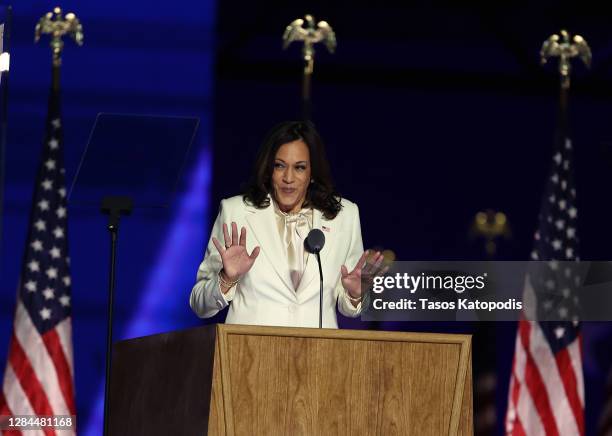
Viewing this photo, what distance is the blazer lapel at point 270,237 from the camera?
3297 mm

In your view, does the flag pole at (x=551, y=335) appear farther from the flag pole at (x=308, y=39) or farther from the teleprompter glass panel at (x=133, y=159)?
the teleprompter glass panel at (x=133, y=159)

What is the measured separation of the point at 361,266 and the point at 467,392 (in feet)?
1.60

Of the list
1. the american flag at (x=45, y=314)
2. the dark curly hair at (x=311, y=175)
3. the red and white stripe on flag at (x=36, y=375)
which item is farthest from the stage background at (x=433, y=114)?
the dark curly hair at (x=311, y=175)

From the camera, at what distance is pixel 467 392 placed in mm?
2688

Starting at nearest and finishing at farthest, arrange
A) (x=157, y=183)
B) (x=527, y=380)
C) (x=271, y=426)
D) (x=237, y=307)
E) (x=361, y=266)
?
(x=271, y=426) < (x=361, y=266) < (x=237, y=307) < (x=157, y=183) < (x=527, y=380)

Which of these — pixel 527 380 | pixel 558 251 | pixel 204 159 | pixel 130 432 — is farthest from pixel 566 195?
pixel 130 432

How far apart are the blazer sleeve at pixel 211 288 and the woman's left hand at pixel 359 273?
1.05ft

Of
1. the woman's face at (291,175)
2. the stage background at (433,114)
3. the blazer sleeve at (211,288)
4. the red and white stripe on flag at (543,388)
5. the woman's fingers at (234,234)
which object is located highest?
the stage background at (433,114)

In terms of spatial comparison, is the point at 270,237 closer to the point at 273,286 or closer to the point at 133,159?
the point at 273,286

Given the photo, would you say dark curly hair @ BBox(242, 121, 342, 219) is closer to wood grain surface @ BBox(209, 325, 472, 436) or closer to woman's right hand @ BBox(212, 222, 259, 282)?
woman's right hand @ BBox(212, 222, 259, 282)

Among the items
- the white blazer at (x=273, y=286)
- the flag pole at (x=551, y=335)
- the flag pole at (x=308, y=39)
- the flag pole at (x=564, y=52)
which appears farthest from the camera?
the flag pole at (x=564, y=52)

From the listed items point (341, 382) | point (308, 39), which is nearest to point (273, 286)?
point (341, 382)

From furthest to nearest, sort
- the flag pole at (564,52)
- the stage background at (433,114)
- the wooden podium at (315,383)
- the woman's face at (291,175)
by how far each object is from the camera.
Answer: the stage background at (433,114) → the flag pole at (564,52) → the woman's face at (291,175) → the wooden podium at (315,383)

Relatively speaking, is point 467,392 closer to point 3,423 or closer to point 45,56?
point 3,423
